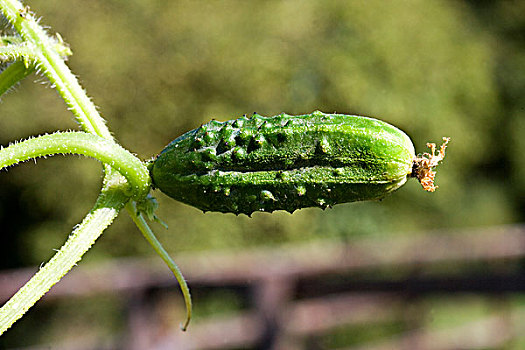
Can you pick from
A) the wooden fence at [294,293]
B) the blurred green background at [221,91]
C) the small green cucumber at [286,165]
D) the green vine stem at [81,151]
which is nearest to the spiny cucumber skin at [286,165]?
the small green cucumber at [286,165]

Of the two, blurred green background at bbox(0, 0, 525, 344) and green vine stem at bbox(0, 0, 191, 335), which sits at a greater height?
blurred green background at bbox(0, 0, 525, 344)

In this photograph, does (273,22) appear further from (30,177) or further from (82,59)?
(30,177)

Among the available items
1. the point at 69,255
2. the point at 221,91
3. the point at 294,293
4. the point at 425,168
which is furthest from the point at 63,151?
the point at 221,91

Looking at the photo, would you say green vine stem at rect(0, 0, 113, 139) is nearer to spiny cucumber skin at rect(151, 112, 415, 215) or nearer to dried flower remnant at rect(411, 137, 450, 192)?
spiny cucumber skin at rect(151, 112, 415, 215)

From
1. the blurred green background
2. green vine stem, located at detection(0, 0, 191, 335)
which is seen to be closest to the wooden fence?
the blurred green background

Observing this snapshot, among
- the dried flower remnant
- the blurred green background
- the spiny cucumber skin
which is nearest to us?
the spiny cucumber skin

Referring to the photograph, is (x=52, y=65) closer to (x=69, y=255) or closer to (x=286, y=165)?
(x=69, y=255)
